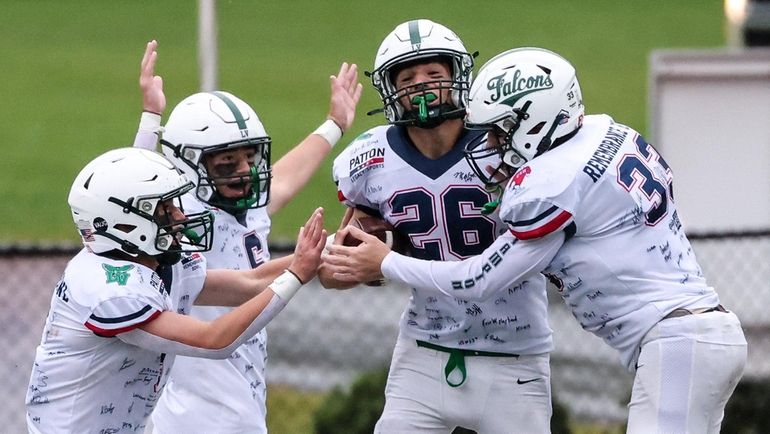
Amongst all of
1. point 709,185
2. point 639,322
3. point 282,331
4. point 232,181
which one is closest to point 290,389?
point 282,331

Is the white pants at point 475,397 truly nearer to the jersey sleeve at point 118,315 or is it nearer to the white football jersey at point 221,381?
the white football jersey at point 221,381

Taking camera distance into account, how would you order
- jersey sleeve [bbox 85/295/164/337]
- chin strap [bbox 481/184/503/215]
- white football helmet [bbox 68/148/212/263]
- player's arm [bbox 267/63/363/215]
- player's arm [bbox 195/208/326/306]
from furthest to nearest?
player's arm [bbox 267/63/363/215] → player's arm [bbox 195/208/326/306] → chin strap [bbox 481/184/503/215] → white football helmet [bbox 68/148/212/263] → jersey sleeve [bbox 85/295/164/337]

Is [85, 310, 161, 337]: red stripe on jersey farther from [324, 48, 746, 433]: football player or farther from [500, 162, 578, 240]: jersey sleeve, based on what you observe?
[500, 162, 578, 240]: jersey sleeve

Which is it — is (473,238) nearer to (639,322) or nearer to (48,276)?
(639,322)

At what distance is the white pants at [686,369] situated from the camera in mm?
4930

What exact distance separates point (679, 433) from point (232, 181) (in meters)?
1.89

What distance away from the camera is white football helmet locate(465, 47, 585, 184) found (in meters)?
5.00

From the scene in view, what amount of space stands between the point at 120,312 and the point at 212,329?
0.32 m

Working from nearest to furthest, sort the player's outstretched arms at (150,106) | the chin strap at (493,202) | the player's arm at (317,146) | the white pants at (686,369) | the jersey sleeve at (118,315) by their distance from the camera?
1. the jersey sleeve at (118,315)
2. the white pants at (686,369)
3. the chin strap at (493,202)
4. the player's outstretched arms at (150,106)
5. the player's arm at (317,146)

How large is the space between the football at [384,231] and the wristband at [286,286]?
2.11 ft

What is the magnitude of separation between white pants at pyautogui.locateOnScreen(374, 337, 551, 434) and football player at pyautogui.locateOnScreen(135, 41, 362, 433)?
0.57 meters

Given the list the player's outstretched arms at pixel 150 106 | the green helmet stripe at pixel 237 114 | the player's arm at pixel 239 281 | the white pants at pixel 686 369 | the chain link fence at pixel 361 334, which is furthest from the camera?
the chain link fence at pixel 361 334
